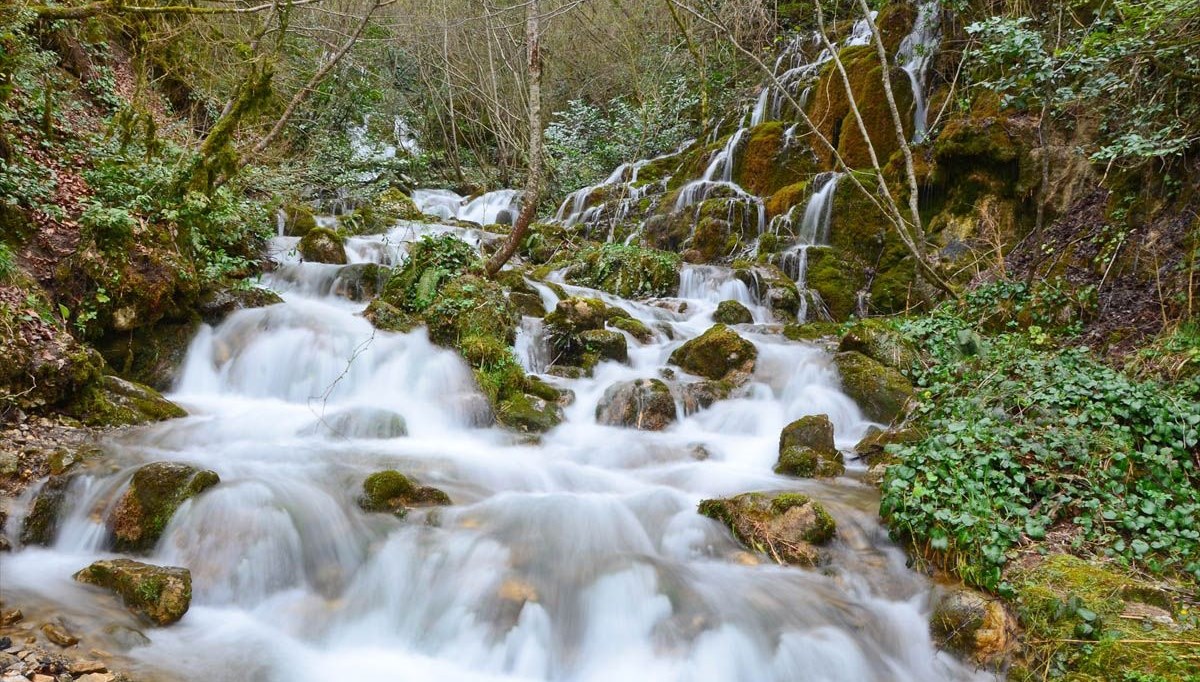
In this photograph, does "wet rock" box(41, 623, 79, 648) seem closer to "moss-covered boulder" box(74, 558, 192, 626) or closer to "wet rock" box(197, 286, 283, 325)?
"moss-covered boulder" box(74, 558, 192, 626)

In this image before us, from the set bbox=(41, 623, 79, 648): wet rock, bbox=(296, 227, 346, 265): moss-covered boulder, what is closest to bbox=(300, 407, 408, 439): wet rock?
bbox=(41, 623, 79, 648): wet rock

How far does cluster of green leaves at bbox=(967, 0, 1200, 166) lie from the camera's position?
5.71 m

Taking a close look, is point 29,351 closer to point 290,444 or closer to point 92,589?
point 290,444

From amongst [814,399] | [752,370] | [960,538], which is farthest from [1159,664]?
[752,370]

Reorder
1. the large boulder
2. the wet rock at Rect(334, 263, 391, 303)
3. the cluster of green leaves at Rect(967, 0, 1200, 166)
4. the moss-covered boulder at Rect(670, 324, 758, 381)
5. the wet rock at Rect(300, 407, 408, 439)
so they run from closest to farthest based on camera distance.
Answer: the cluster of green leaves at Rect(967, 0, 1200, 166), the large boulder, the wet rock at Rect(300, 407, 408, 439), the moss-covered boulder at Rect(670, 324, 758, 381), the wet rock at Rect(334, 263, 391, 303)

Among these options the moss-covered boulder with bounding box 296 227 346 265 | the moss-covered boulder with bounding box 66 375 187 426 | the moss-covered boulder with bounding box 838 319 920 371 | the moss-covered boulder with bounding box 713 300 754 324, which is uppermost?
the moss-covered boulder with bounding box 296 227 346 265

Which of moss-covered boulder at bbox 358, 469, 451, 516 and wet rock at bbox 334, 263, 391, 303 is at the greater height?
wet rock at bbox 334, 263, 391, 303

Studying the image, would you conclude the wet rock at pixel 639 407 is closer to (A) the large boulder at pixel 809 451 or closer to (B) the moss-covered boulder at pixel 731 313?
(A) the large boulder at pixel 809 451

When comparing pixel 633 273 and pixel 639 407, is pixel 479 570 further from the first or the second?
pixel 633 273

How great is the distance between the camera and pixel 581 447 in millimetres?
6781

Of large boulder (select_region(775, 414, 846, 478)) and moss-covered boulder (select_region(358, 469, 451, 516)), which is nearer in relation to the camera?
moss-covered boulder (select_region(358, 469, 451, 516))

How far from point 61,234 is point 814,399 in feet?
27.4

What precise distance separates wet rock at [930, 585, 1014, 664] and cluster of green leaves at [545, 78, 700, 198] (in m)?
17.1

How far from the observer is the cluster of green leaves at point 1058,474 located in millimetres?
3873
